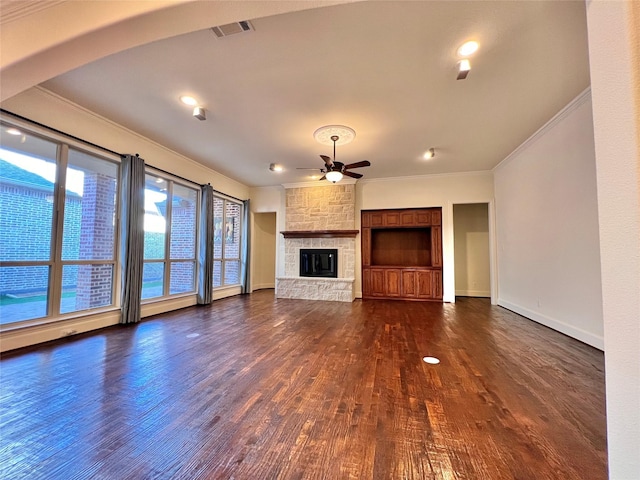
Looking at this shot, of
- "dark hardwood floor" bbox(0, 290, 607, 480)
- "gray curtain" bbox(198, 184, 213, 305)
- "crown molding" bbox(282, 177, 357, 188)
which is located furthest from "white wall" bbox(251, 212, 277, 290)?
"dark hardwood floor" bbox(0, 290, 607, 480)

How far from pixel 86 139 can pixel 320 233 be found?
15.3ft

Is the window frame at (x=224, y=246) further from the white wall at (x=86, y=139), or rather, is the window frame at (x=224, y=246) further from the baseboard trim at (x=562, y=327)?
the baseboard trim at (x=562, y=327)

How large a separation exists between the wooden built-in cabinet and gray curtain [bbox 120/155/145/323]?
15.8ft

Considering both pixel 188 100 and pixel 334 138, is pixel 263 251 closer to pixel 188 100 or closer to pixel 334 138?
pixel 334 138

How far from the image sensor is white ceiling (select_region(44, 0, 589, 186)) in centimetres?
211

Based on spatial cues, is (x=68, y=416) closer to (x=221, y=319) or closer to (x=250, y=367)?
(x=250, y=367)

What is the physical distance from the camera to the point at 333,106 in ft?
10.9

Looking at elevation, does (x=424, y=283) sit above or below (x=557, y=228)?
below

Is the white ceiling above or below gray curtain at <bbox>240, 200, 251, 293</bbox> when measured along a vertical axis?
above

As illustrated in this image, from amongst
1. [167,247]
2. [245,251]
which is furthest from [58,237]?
[245,251]

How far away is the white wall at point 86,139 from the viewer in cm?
300

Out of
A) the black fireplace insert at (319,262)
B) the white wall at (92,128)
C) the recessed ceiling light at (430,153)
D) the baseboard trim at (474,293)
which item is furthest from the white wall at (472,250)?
the white wall at (92,128)

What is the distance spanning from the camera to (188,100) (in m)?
3.21

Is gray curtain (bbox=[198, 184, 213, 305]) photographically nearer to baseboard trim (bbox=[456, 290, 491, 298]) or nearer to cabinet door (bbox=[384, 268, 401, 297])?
cabinet door (bbox=[384, 268, 401, 297])
